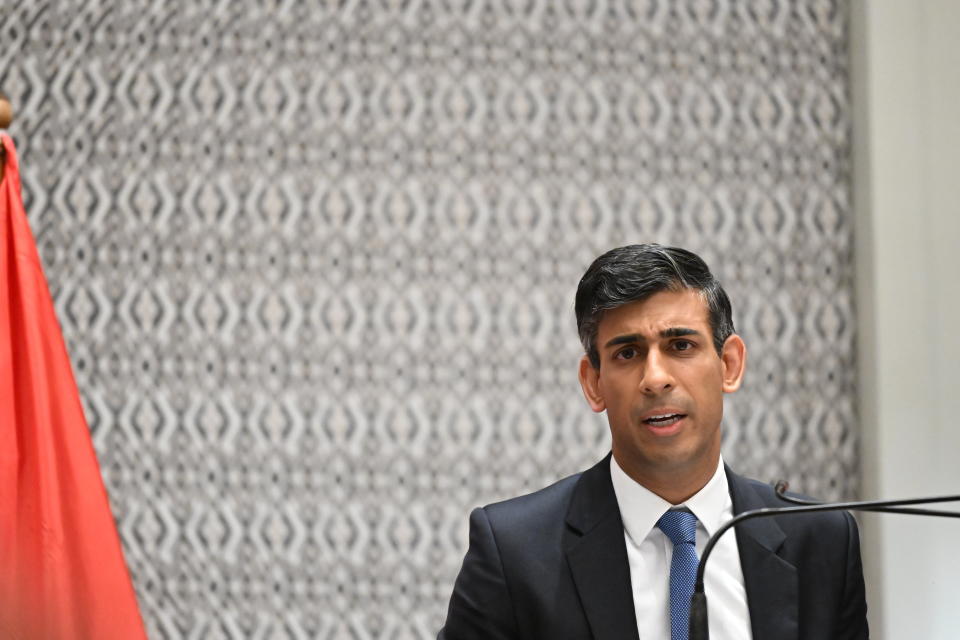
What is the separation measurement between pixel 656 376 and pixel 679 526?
0.24 metres

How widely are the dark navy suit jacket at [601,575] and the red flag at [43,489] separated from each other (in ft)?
2.86

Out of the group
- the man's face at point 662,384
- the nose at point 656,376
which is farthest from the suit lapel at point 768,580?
the nose at point 656,376

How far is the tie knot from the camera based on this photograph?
1.49 metres

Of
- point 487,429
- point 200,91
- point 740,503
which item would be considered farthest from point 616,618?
point 200,91

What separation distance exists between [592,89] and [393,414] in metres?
1.01

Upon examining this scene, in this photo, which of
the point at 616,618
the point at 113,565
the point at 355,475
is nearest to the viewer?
the point at 616,618

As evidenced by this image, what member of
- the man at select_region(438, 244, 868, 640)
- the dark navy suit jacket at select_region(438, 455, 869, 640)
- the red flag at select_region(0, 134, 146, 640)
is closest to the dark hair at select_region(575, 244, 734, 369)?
the man at select_region(438, 244, 868, 640)

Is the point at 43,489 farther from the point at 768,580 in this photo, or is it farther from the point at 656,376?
the point at 768,580

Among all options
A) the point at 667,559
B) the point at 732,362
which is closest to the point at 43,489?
the point at 667,559

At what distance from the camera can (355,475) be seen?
2541 mm

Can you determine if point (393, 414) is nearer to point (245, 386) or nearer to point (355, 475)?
point (355, 475)

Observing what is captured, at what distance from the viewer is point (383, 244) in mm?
2594

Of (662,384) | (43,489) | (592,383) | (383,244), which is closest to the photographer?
(662,384)

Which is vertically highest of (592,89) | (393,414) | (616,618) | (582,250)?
(592,89)
